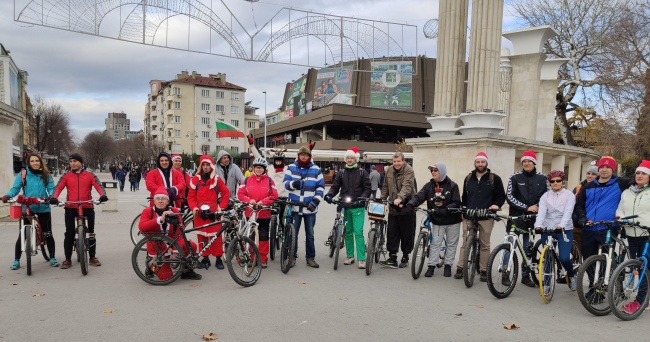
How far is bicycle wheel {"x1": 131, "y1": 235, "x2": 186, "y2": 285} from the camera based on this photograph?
6.18 meters

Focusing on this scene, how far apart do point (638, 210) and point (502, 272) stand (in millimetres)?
1728

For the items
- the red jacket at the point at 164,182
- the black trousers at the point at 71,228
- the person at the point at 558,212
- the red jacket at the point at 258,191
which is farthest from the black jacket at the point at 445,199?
the black trousers at the point at 71,228

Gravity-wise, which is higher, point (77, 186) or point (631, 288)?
point (77, 186)

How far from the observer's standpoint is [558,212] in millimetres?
5906

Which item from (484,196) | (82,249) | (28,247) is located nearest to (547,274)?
(484,196)

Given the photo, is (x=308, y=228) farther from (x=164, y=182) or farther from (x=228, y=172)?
(x=164, y=182)

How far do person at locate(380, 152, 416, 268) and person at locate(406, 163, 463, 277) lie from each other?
1.44 feet

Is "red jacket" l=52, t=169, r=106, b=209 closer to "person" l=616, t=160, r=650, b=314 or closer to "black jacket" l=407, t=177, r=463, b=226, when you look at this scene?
"black jacket" l=407, t=177, r=463, b=226

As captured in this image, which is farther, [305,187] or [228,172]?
[228,172]

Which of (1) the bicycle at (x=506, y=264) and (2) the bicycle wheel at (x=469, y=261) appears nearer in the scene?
(1) the bicycle at (x=506, y=264)

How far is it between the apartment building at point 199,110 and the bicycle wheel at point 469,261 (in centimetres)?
8420

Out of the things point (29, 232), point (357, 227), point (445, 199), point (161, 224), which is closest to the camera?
point (161, 224)

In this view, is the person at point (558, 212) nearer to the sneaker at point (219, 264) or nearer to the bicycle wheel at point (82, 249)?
the sneaker at point (219, 264)

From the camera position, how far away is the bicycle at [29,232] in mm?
6562
